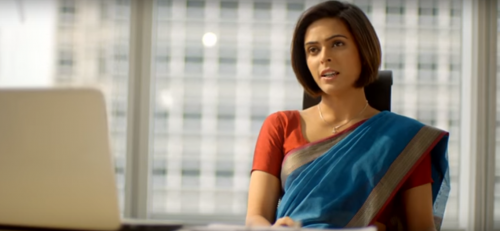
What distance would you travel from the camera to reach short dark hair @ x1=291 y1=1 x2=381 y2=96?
4.53ft

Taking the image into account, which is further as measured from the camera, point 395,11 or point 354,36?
point 395,11

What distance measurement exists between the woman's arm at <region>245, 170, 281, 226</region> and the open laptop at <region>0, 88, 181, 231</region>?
1.87 feet

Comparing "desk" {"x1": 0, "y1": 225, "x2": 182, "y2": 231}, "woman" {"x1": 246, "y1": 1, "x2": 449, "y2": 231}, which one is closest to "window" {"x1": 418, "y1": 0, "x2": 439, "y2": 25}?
"woman" {"x1": 246, "y1": 1, "x2": 449, "y2": 231}

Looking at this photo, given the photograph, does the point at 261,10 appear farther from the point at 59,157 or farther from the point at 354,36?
the point at 59,157

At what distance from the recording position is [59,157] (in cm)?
82

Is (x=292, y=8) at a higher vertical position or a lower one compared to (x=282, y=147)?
higher

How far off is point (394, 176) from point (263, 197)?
31cm

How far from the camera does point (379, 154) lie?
4.43 feet

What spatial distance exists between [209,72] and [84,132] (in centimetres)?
206

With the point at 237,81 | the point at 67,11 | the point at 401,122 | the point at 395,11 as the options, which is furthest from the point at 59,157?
the point at 395,11

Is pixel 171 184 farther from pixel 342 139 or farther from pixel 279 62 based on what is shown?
pixel 342 139

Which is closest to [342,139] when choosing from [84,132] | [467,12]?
[84,132]

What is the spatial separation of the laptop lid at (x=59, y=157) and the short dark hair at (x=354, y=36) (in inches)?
29.6

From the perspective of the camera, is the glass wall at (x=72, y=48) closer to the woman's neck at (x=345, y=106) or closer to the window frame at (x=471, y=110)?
the window frame at (x=471, y=110)
